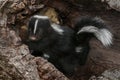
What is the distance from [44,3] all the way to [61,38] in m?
0.48

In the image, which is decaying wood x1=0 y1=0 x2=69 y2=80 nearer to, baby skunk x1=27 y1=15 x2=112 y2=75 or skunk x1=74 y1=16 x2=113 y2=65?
baby skunk x1=27 y1=15 x2=112 y2=75

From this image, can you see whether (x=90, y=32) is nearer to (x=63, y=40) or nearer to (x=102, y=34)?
(x=102, y=34)

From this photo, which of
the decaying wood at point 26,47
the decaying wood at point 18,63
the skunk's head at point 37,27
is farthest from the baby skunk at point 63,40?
the decaying wood at point 18,63

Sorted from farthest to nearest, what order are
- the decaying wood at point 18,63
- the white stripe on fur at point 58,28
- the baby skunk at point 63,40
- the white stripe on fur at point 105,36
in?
1. the white stripe on fur at point 58,28
2. the baby skunk at point 63,40
3. the white stripe on fur at point 105,36
4. the decaying wood at point 18,63

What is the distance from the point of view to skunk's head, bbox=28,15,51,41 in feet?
12.8

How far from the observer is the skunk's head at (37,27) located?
12.8ft

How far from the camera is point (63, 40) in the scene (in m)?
4.14

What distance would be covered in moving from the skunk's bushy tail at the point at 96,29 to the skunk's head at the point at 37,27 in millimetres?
334

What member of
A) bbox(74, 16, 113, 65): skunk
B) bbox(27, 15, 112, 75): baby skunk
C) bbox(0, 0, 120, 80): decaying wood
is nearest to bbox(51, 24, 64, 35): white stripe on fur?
bbox(27, 15, 112, 75): baby skunk

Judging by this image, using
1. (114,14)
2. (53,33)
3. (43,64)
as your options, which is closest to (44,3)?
(53,33)

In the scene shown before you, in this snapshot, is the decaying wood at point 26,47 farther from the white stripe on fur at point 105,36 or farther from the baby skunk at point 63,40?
the white stripe on fur at point 105,36

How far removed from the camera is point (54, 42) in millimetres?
4133

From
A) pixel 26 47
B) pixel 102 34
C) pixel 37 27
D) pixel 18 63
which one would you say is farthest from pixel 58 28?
pixel 18 63

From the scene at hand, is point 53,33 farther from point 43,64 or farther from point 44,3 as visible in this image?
point 43,64
